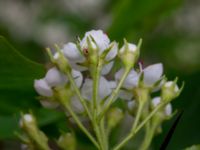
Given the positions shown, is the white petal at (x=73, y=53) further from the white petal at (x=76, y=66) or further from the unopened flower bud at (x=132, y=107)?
the unopened flower bud at (x=132, y=107)

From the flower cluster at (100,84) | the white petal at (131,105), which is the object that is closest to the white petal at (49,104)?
the flower cluster at (100,84)

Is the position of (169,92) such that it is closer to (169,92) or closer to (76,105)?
(169,92)

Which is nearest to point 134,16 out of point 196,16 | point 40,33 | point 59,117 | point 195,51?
point 59,117

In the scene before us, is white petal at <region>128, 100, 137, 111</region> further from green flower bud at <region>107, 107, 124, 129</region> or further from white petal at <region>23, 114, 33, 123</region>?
white petal at <region>23, 114, 33, 123</region>

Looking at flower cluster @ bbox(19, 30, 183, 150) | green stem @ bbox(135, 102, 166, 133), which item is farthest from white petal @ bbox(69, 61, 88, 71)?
green stem @ bbox(135, 102, 166, 133)

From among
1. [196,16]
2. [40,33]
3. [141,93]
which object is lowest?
[141,93]

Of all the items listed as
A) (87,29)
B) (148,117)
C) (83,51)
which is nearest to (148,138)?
(148,117)

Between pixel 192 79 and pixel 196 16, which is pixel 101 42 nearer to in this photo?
pixel 192 79
